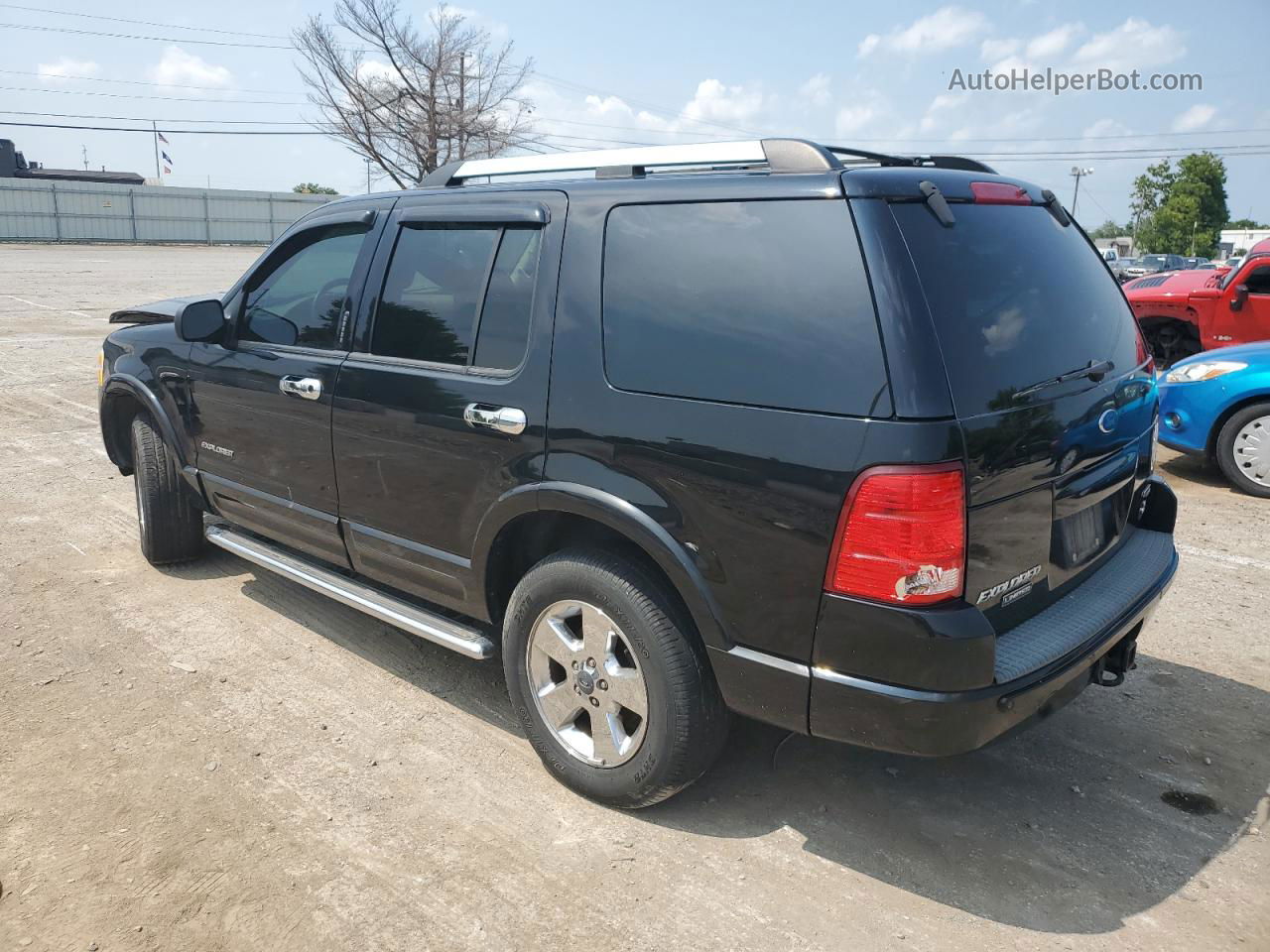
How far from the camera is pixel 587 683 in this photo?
3.09 m

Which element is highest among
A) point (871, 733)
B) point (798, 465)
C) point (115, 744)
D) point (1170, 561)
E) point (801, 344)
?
point (801, 344)

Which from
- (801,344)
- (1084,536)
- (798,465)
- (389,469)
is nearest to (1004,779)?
(1084,536)

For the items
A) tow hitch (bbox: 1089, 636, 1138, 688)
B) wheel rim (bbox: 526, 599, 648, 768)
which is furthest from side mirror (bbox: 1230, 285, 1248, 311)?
wheel rim (bbox: 526, 599, 648, 768)

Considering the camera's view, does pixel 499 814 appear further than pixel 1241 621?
No

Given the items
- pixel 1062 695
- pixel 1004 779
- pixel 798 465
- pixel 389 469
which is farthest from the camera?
pixel 389 469

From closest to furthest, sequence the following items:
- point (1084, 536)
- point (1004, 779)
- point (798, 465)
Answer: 1. point (798, 465)
2. point (1084, 536)
3. point (1004, 779)

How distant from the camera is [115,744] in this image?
3.53m

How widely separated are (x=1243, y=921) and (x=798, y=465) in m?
1.75

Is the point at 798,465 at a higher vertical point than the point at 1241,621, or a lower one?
higher

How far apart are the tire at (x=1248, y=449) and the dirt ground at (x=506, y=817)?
9.03ft

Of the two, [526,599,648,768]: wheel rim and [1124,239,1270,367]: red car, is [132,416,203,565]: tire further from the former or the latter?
[1124,239,1270,367]: red car

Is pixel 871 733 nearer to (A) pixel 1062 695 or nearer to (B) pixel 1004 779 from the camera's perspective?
(A) pixel 1062 695

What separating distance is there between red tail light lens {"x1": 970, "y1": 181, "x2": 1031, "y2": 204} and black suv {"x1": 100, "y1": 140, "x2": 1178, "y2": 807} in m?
0.01

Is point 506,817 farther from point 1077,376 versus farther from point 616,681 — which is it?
point 1077,376
